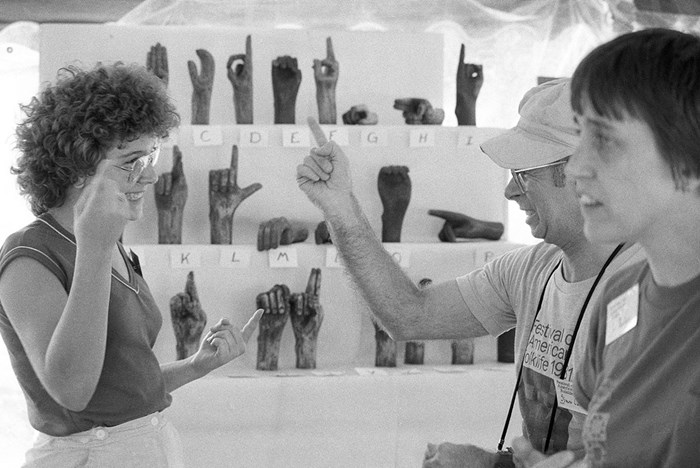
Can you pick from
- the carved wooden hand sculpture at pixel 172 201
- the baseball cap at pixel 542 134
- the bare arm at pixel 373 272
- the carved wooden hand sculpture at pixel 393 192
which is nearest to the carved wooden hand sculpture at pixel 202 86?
the carved wooden hand sculpture at pixel 172 201

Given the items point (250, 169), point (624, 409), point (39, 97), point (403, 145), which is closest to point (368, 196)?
point (403, 145)

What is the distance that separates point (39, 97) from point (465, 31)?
3056 mm

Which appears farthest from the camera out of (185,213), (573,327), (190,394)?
(185,213)

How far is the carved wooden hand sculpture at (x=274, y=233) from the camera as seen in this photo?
3.81 m

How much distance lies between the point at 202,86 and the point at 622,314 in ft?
9.80

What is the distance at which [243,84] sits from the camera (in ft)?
12.9

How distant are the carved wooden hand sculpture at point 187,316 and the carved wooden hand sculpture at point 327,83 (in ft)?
3.07

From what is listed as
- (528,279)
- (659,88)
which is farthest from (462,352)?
(659,88)

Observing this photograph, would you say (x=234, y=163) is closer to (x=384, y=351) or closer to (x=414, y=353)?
(x=384, y=351)

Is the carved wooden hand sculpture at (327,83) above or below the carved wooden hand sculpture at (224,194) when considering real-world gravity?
above

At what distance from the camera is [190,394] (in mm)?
3639

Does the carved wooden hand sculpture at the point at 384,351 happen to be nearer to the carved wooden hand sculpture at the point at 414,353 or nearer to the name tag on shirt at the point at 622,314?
the carved wooden hand sculpture at the point at 414,353

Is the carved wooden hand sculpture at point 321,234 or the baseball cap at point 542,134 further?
the carved wooden hand sculpture at point 321,234

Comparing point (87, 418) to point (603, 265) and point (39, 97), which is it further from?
point (603, 265)
